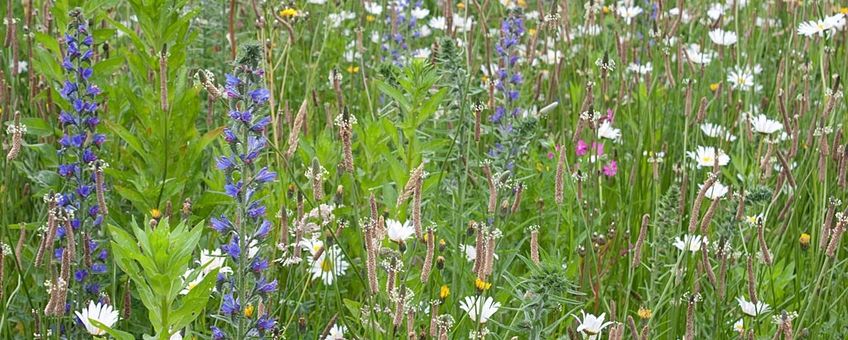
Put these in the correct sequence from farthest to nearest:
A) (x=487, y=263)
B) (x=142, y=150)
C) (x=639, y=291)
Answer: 1. (x=639, y=291)
2. (x=142, y=150)
3. (x=487, y=263)

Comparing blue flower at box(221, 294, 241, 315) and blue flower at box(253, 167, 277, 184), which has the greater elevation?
blue flower at box(253, 167, 277, 184)

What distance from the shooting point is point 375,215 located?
6.06 feet

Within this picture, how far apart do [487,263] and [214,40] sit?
2.48 metres

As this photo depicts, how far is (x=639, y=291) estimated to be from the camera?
2.95 metres

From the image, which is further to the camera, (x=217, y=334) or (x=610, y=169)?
(x=610, y=169)

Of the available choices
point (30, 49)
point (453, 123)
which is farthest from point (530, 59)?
point (30, 49)

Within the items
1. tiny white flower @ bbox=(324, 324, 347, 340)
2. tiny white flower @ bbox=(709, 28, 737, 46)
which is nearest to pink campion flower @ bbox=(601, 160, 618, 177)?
tiny white flower @ bbox=(709, 28, 737, 46)

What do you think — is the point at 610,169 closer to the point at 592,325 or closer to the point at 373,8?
the point at 592,325

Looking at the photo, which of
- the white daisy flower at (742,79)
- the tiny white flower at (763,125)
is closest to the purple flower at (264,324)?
the tiny white flower at (763,125)

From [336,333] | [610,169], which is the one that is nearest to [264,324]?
[336,333]

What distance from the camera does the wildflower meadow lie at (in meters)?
1.94

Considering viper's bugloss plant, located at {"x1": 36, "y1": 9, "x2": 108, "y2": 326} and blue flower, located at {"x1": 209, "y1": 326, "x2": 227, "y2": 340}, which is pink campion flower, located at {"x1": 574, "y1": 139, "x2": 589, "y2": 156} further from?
blue flower, located at {"x1": 209, "y1": 326, "x2": 227, "y2": 340}

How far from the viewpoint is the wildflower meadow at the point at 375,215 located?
194 cm

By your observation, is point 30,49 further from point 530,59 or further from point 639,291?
point 639,291
